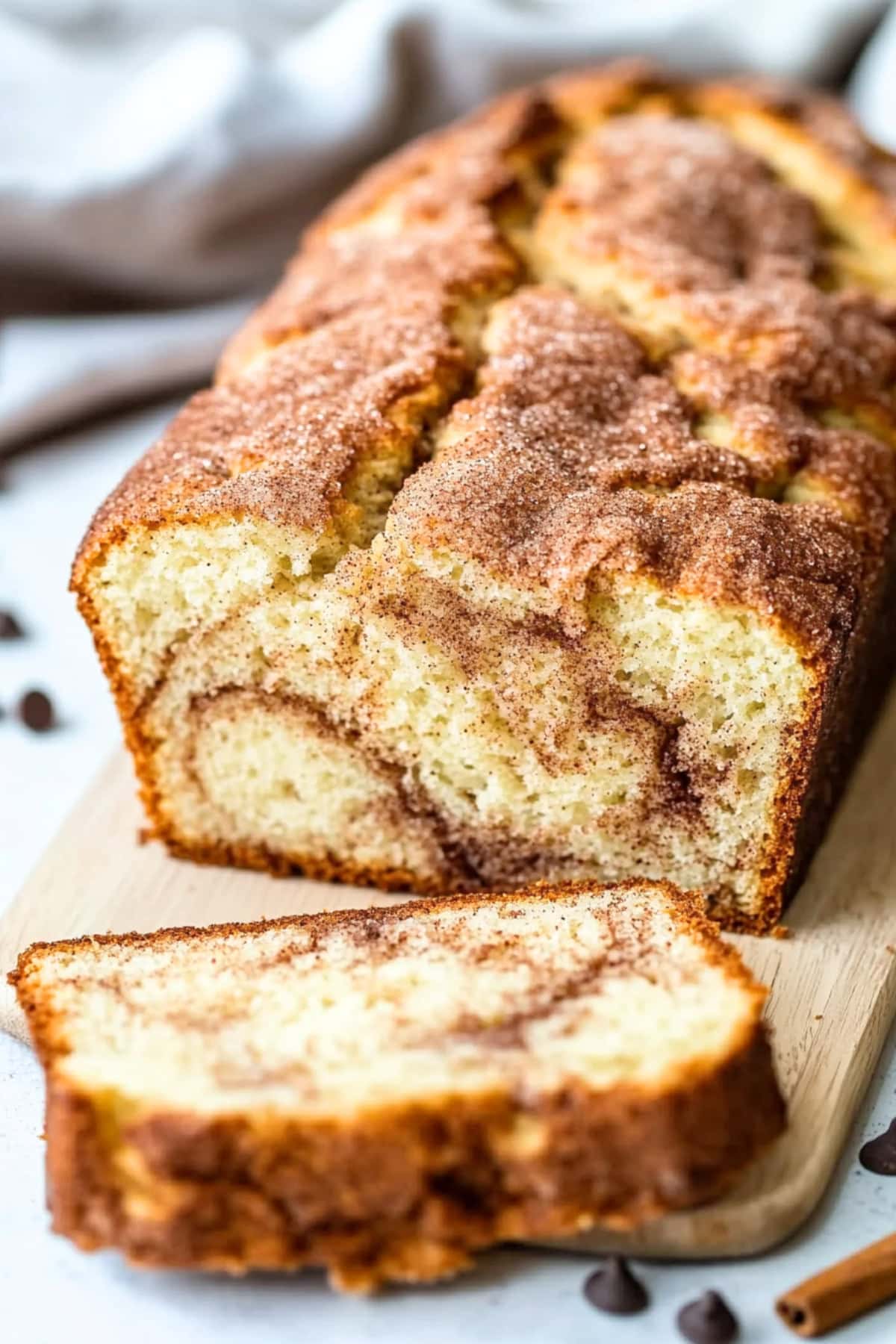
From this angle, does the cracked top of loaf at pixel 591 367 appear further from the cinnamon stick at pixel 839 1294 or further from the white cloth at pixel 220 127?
the cinnamon stick at pixel 839 1294

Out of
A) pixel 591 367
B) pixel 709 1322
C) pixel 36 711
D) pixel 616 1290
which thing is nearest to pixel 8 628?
pixel 36 711

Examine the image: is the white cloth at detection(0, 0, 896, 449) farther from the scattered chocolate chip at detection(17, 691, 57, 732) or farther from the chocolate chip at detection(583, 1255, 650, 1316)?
the chocolate chip at detection(583, 1255, 650, 1316)

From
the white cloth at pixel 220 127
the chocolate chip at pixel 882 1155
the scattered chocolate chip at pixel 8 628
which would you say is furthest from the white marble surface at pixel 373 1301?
the white cloth at pixel 220 127

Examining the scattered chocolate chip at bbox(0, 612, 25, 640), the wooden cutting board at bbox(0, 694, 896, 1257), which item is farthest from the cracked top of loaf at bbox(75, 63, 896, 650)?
the scattered chocolate chip at bbox(0, 612, 25, 640)

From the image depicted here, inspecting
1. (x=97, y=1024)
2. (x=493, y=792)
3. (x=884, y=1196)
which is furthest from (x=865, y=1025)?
(x=97, y=1024)

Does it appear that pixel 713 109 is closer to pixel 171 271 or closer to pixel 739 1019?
pixel 171 271

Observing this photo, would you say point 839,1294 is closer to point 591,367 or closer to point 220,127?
point 591,367
